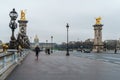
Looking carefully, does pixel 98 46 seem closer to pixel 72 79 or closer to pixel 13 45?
pixel 13 45

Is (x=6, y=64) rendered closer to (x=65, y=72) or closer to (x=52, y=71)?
(x=52, y=71)

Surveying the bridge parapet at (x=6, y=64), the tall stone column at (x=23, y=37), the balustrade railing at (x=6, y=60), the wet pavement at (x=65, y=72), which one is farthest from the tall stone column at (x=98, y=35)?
the bridge parapet at (x=6, y=64)

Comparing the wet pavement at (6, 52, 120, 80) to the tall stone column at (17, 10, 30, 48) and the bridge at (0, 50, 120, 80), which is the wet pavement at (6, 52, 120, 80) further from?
the tall stone column at (17, 10, 30, 48)

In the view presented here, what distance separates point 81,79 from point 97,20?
13897cm

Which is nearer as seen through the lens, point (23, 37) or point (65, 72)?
point (65, 72)

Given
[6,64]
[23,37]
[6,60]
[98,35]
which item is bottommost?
[6,64]

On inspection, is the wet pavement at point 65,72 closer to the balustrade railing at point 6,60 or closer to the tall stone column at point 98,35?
the balustrade railing at point 6,60

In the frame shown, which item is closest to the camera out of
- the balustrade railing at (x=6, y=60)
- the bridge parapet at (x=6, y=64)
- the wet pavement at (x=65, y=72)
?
the wet pavement at (x=65, y=72)

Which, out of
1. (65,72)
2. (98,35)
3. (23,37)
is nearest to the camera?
(65,72)

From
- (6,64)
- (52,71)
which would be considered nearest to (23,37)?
(52,71)

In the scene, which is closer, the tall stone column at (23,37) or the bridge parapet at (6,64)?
the bridge parapet at (6,64)

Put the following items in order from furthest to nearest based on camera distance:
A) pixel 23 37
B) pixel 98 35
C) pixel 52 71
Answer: pixel 98 35 → pixel 23 37 → pixel 52 71

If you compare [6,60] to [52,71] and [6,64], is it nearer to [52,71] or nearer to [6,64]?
[6,64]

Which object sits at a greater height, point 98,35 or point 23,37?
point 98,35
